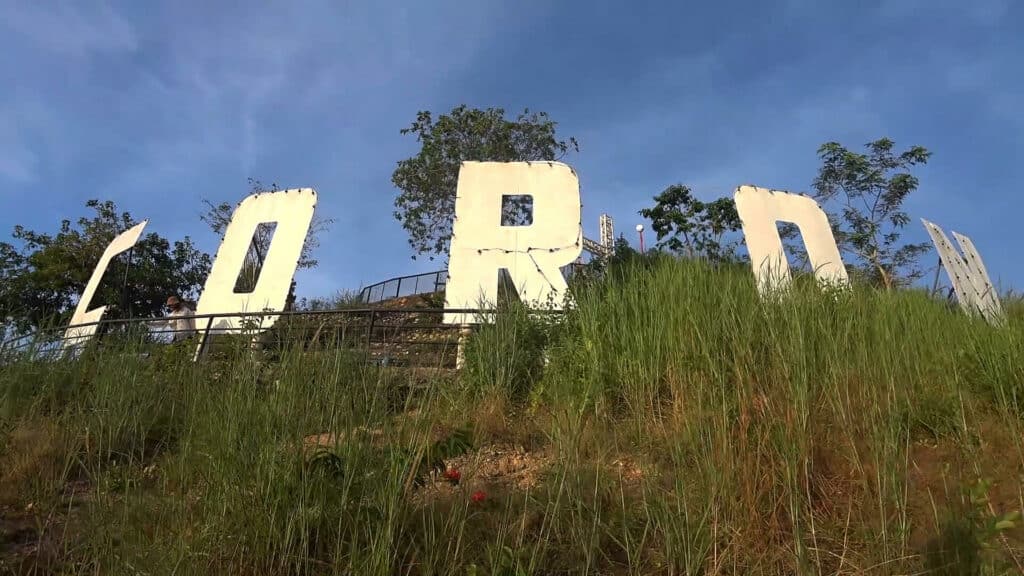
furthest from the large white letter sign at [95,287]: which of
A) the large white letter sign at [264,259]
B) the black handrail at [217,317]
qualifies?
the large white letter sign at [264,259]

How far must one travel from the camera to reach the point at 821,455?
10.3 feet

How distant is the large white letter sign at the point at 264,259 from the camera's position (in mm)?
9422

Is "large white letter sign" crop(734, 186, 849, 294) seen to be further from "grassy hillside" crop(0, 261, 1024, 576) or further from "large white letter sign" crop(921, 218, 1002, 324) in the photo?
"grassy hillside" crop(0, 261, 1024, 576)

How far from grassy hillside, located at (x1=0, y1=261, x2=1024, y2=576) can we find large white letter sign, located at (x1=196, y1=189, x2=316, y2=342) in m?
5.11

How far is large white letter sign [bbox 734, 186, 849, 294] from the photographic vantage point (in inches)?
379

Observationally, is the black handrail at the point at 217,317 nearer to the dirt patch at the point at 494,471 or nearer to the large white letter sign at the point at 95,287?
the large white letter sign at the point at 95,287

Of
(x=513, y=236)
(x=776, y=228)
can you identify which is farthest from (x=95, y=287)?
(x=776, y=228)

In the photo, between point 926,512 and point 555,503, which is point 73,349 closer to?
point 555,503

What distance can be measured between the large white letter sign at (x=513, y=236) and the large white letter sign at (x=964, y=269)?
5580mm

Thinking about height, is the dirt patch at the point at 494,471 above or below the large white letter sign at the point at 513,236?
below

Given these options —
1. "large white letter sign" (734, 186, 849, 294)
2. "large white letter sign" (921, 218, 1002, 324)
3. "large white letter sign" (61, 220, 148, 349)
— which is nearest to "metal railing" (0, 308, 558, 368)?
"large white letter sign" (61, 220, 148, 349)

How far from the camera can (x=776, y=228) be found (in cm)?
1019

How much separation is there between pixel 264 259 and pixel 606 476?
7.86 metres

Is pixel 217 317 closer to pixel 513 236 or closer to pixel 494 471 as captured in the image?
pixel 513 236
